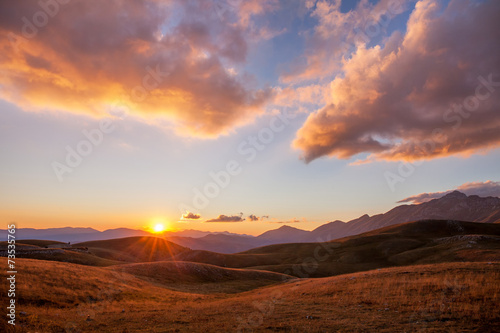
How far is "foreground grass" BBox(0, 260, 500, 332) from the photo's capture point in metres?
17.0

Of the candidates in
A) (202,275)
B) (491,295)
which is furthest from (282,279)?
(491,295)

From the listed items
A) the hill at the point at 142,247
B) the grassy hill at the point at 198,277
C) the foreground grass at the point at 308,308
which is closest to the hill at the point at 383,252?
the hill at the point at 142,247

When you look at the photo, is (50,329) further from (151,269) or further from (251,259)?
(251,259)

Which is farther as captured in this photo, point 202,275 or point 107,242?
point 107,242

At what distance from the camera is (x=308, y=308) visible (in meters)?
23.6

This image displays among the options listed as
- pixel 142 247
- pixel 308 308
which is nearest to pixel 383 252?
pixel 308 308

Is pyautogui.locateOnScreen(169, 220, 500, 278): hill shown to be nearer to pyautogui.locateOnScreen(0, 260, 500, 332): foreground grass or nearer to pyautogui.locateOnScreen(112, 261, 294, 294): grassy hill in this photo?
pyautogui.locateOnScreen(112, 261, 294, 294): grassy hill

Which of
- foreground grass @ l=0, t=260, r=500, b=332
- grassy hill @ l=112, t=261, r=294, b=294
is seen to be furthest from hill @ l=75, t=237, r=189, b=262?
foreground grass @ l=0, t=260, r=500, b=332

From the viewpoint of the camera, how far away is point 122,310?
26172mm

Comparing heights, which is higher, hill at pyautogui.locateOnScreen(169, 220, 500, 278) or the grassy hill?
the grassy hill

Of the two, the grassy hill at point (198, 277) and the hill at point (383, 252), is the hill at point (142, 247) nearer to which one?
the hill at point (383, 252)

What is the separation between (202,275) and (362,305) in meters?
49.4

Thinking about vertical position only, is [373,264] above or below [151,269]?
below

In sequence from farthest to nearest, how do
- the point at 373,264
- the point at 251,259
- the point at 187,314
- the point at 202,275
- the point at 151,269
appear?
1. the point at 251,259
2. the point at 373,264
3. the point at 202,275
4. the point at 151,269
5. the point at 187,314
